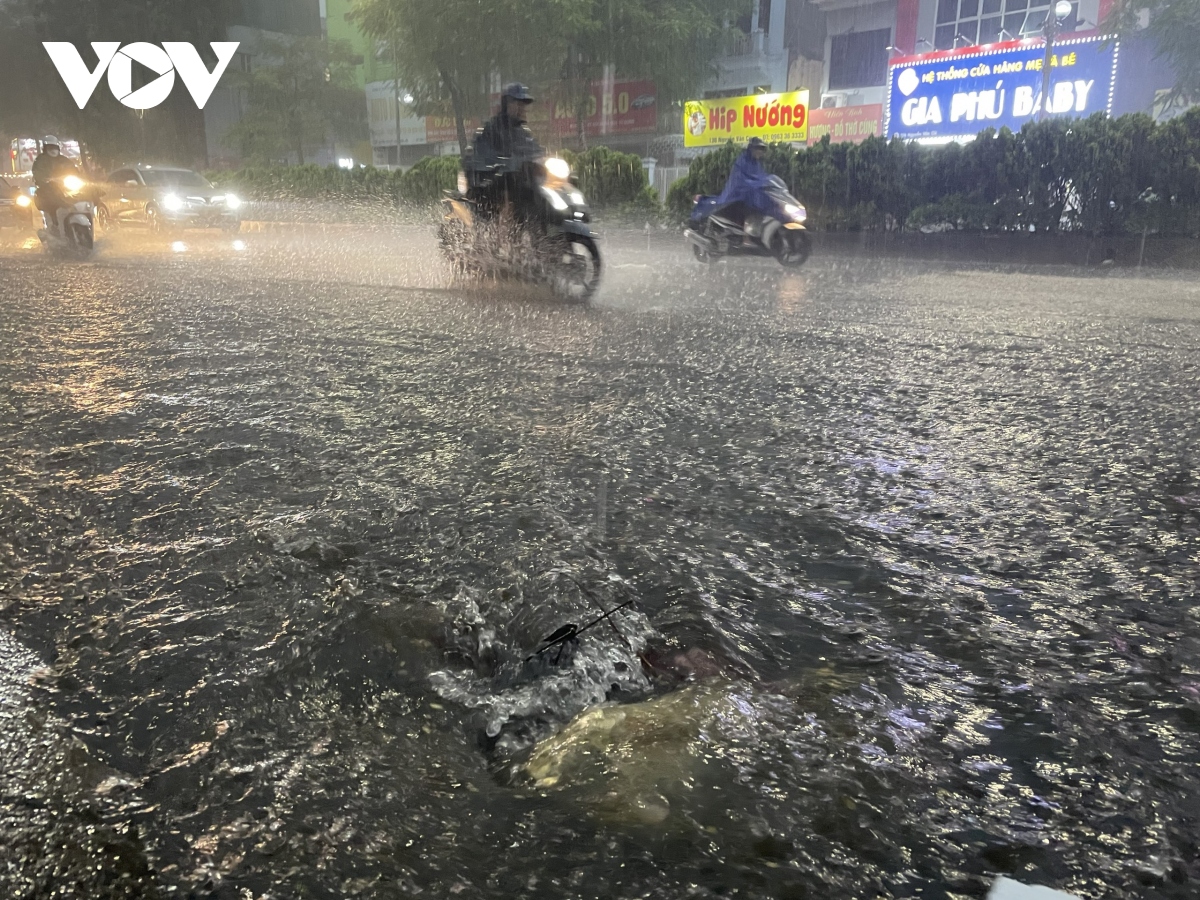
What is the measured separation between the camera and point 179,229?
707 inches

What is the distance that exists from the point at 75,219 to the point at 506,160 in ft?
22.1

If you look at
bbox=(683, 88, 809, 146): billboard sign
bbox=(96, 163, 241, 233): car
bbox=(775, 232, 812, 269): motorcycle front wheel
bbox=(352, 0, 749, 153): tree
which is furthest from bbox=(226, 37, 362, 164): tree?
bbox=(775, 232, 812, 269): motorcycle front wheel

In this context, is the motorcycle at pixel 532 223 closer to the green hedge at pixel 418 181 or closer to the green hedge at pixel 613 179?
the green hedge at pixel 418 181

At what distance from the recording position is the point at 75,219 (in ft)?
36.9

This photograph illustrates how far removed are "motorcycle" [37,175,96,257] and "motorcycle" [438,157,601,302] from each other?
5786 mm

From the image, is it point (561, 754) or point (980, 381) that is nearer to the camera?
point (561, 754)

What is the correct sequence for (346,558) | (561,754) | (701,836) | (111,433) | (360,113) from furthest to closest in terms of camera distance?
(360,113) < (111,433) < (346,558) < (561,754) < (701,836)

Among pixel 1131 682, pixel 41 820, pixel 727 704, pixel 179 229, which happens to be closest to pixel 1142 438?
pixel 1131 682

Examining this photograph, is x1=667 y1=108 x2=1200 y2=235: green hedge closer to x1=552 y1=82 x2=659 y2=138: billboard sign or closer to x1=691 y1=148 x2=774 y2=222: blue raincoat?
x1=691 y1=148 x2=774 y2=222: blue raincoat

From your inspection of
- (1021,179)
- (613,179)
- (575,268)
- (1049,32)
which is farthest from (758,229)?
(1049,32)

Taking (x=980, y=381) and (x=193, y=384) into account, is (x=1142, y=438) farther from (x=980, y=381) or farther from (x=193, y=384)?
(x=193, y=384)

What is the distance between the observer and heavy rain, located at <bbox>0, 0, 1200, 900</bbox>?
1206 millimetres

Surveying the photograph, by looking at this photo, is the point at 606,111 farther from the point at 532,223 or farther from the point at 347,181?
the point at 532,223

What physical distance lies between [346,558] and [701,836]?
3.99ft
